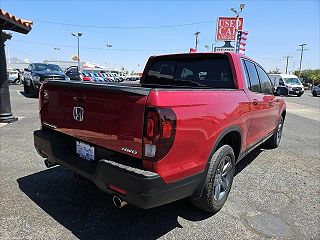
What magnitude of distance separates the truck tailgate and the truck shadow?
888 mm

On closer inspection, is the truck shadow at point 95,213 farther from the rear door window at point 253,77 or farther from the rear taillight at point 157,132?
the rear door window at point 253,77

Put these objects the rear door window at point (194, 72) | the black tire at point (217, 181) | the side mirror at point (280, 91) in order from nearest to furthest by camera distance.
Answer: the black tire at point (217, 181) → the rear door window at point (194, 72) → the side mirror at point (280, 91)

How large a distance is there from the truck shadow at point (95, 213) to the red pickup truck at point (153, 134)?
0.41 meters

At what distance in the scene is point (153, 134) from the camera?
2396mm

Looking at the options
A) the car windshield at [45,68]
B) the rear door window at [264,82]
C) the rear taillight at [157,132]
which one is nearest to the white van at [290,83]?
the car windshield at [45,68]

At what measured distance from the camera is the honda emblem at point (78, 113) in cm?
298

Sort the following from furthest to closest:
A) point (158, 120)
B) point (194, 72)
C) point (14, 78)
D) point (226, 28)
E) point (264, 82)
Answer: point (14, 78) < point (226, 28) < point (264, 82) < point (194, 72) < point (158, 120)

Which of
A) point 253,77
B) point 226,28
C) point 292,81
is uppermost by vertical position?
point 226,28

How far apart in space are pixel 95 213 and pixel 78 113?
1.17 metres

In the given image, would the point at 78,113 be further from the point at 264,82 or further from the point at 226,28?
the point at 226,28

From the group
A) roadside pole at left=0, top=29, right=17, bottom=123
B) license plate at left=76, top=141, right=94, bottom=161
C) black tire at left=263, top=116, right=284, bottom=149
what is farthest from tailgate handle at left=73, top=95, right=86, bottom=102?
roadside pole at left=0, top=29, right=17, bottom=123

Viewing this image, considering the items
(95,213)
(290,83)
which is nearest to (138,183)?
(95,213)

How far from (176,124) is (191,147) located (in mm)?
338

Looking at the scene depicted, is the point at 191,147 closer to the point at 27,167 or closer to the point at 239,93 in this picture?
the point at 239,93
